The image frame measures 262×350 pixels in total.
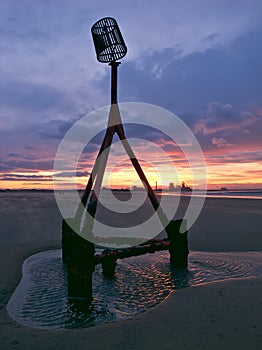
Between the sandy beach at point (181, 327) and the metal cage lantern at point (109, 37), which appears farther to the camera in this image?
the metal cage lantern at point (109, 37)

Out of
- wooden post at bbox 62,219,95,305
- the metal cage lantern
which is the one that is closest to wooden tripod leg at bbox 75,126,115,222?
wooden post at bbox 62,219,95,305

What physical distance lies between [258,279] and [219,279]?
779 mm

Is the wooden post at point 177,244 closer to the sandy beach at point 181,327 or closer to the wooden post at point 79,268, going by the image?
the sandy beach at point 181,327

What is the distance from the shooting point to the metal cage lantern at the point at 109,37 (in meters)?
6.63

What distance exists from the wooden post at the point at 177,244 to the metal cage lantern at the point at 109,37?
4253 mm

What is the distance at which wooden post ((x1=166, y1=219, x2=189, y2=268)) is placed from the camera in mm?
7121

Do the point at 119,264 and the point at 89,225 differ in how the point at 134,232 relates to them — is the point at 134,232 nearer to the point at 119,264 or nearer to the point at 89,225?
the point at 119,264

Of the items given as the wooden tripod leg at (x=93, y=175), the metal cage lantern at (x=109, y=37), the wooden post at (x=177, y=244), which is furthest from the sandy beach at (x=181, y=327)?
the metal cage lantern at (x=109, y=37)

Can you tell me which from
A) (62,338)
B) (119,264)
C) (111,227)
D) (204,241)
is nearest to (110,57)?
A: (119,264)

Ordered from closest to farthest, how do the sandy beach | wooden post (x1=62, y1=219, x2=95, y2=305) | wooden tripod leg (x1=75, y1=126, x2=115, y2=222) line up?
the sandy beach < wooden post (x1=62, y1=219, x2=95, y2=305) < wooden tripod leg (x1=75, y1=126, x2=115, y2=222)

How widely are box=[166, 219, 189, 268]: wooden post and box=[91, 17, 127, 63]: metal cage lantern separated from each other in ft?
14.0

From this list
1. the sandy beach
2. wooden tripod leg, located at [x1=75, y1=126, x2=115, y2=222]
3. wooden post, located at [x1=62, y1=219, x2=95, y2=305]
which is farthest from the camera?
wooden tripod leg, located at [x1=75, y1=126, x2=115, y2=222]

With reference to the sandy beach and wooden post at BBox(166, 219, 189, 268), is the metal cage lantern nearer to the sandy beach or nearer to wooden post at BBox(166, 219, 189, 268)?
wooden post at BBox(166, 219, 189, 268)

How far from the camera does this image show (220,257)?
822cm
